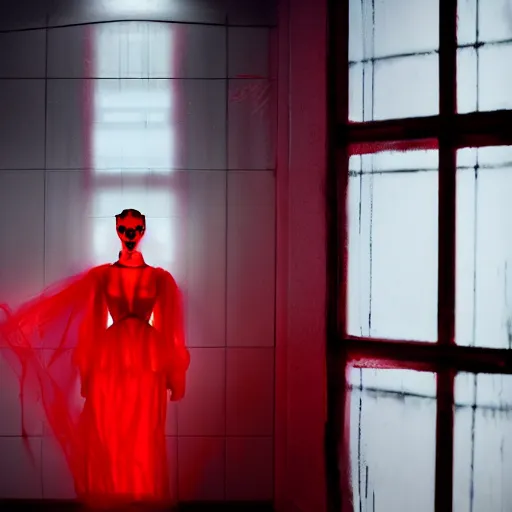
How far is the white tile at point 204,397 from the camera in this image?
3232mm

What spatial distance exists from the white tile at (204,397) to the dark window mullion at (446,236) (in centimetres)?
109

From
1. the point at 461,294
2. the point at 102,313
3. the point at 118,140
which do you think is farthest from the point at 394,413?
the point at 118,140

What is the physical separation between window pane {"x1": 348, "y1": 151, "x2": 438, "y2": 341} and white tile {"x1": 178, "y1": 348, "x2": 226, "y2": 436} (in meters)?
0.77

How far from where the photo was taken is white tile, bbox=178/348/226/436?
10.6 feet

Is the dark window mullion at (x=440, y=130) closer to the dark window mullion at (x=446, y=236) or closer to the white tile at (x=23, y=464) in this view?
the dark window mullion at (x=446, y=236)

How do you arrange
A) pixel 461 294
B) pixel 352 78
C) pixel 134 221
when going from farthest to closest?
pixel 134 221 → pixel 352 78 → pixel 461 294

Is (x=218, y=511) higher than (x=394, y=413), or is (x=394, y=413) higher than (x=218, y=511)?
(x=394, y=413)

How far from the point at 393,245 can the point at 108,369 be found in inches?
55.2

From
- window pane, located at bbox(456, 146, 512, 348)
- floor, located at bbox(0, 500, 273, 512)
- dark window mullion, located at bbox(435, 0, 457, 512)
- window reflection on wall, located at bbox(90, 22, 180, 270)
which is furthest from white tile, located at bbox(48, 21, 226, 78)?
floor, located at bbox(0, 500, 273, 512)

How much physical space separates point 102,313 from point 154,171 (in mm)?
731

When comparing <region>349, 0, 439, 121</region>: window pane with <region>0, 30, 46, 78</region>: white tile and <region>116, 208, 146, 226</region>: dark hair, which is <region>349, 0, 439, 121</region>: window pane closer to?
<region>116, 208, 146, 226</region>: dark hair

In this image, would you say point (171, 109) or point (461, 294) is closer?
point (461, 294)

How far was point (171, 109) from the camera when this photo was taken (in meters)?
3.22

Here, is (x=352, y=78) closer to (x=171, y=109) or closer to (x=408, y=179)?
(x=408, y=179)
